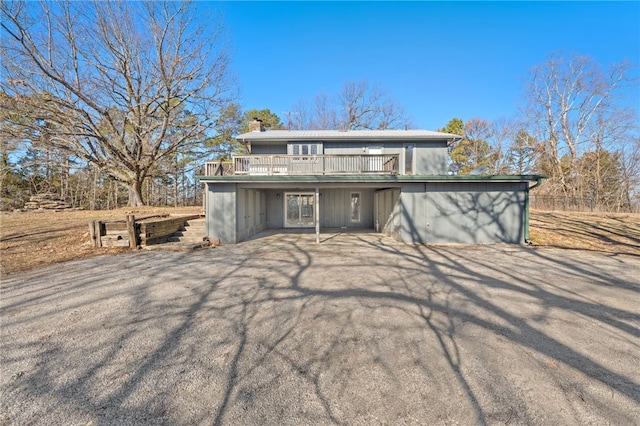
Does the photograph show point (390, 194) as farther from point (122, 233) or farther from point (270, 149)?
point (122, 233)

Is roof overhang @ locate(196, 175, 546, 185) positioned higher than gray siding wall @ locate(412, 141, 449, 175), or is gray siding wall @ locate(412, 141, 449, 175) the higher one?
gray siding wall @ locate(412, 141, 449, 175)

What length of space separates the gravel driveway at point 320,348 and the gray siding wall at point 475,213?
12.9 ft

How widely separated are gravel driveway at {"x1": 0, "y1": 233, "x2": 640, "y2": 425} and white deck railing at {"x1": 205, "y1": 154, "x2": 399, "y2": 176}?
5.68m

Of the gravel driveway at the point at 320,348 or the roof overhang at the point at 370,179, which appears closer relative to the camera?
the gravel driveway at the point at 320,348

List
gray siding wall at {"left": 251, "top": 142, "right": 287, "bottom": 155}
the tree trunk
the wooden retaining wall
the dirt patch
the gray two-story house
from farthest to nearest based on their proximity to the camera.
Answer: the tree trunk → gray siding wall at {"left": 251, "top": 142, "right": 287, "bottom": 155} → the gray two-story house → the wooden retaining wall → the dirt patch

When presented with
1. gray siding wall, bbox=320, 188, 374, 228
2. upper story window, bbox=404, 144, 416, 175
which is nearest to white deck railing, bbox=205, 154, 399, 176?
upper story window, bbox=404, 144, 416, 175

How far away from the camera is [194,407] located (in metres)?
2.21

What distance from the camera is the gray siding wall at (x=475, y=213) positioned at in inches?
394

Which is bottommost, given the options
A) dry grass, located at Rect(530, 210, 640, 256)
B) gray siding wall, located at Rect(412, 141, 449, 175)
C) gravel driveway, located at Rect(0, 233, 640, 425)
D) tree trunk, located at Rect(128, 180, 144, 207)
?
gravel driveway, located at Rect(0, 233, 640, 425)

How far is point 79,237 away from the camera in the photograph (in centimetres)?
980

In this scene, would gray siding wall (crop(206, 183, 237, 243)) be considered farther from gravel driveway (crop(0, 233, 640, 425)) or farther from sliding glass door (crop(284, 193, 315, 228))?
sliding glass door (crop(284, 193, 315, 228))

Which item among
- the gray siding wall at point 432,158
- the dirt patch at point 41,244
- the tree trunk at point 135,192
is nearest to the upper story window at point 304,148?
the gray siding wall at point 432,158

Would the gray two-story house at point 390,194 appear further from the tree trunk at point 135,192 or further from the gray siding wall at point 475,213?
the tree trunk at point 135,192

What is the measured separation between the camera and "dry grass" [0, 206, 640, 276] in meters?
7.83
